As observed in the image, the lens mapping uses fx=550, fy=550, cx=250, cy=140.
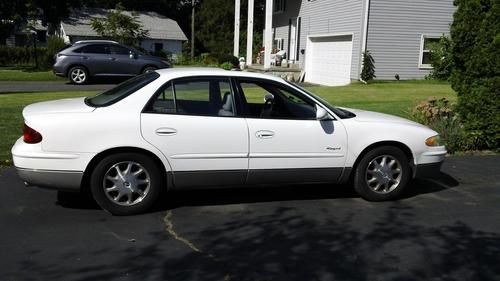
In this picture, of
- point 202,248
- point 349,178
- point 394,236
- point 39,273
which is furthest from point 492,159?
point 39,273

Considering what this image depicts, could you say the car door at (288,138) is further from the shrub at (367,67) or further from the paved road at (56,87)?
the shrub at (367,67)

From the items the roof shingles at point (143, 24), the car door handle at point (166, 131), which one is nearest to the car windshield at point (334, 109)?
the car door handle at point (166, 131)

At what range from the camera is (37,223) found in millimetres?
5191

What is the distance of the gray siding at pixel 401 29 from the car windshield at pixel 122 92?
57.2 ft

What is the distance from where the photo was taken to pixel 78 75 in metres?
21.3

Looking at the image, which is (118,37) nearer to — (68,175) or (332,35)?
(332,35)

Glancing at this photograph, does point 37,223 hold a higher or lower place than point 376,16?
lower

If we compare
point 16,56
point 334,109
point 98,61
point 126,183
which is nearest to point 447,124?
point 334,109

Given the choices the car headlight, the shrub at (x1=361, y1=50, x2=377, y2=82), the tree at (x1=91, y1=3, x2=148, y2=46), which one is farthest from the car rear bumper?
the tree at (x1=91, y1=3, x2=148, y2=46)

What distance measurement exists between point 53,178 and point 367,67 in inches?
717

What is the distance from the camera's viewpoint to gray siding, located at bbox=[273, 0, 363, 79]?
22375mm

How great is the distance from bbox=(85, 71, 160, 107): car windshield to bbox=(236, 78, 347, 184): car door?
0.96m

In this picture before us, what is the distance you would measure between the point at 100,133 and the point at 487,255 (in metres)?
3.64

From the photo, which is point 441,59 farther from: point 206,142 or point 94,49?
point 206,142
